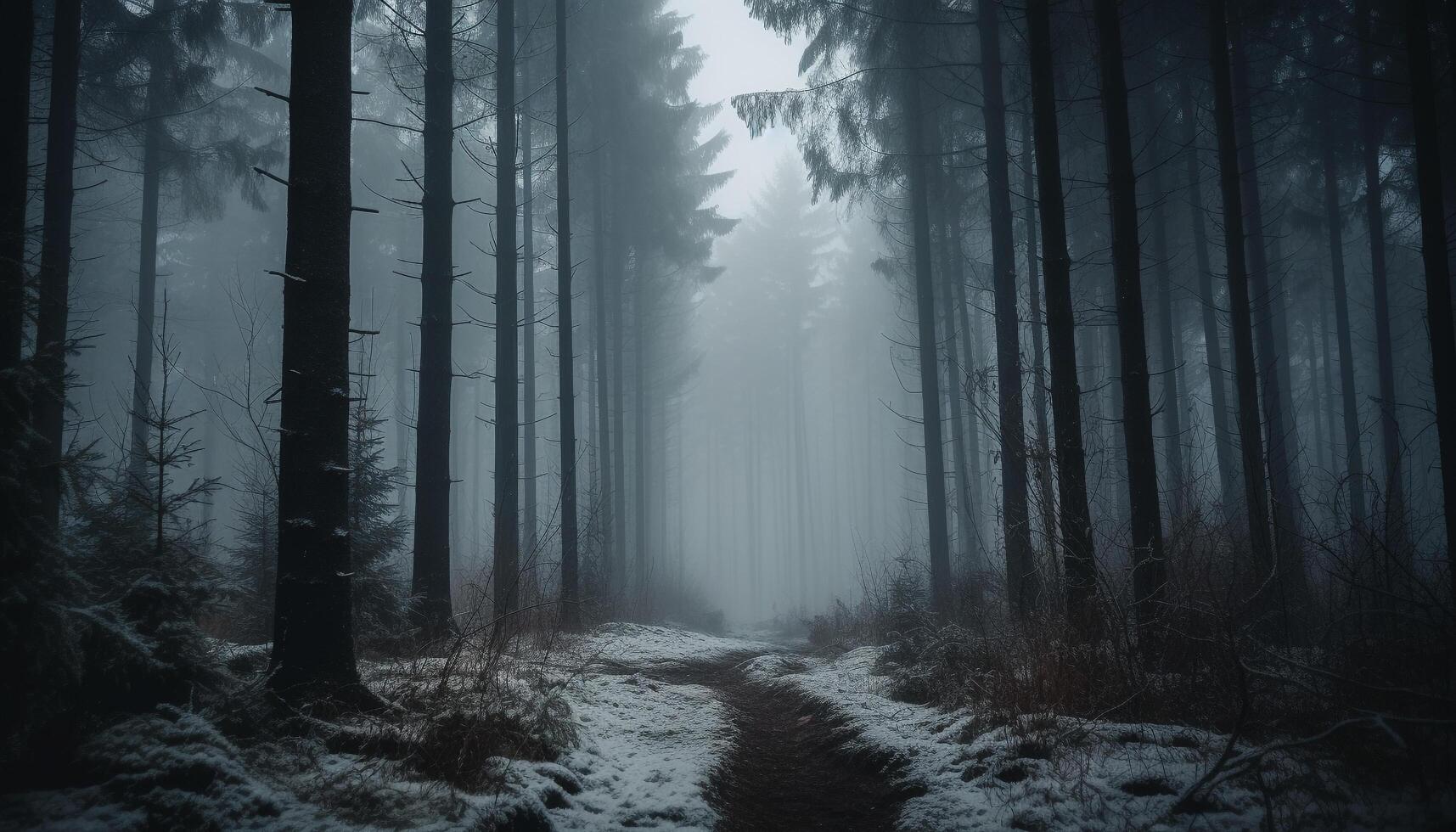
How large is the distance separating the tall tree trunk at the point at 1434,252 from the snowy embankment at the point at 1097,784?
6.84 meters

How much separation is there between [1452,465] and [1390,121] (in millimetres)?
12022

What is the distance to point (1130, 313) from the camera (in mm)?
5867

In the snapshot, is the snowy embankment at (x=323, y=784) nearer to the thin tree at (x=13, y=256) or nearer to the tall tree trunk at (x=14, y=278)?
the tall tree trunk at (x=14, y=278)

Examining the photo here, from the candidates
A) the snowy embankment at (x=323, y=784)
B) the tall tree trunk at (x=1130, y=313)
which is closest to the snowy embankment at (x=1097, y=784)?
the snowy embankment at (x=323, y=784)

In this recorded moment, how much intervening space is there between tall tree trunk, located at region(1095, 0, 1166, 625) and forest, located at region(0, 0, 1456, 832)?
0.06m

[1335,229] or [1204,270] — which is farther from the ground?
[1335,229]

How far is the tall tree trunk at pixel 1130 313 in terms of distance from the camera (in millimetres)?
5637

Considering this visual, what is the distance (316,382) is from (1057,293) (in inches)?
232

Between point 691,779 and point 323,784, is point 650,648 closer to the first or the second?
point 691,779

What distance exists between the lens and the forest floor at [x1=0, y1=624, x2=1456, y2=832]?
7.89ft

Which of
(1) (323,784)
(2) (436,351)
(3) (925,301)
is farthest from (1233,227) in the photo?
(1) (323,784)


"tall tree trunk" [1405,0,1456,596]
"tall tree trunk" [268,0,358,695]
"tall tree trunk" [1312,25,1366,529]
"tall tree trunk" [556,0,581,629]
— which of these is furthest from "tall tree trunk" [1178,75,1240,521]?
"tall tree trunk" [268,0,358,695]

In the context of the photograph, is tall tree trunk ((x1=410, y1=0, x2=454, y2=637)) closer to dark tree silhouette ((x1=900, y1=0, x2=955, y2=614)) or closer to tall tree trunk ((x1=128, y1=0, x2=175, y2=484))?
dark tree silhouette ((x1=900, y1=0, x2=955, y2=614))

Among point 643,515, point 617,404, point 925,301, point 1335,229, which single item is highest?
point 1335,229
